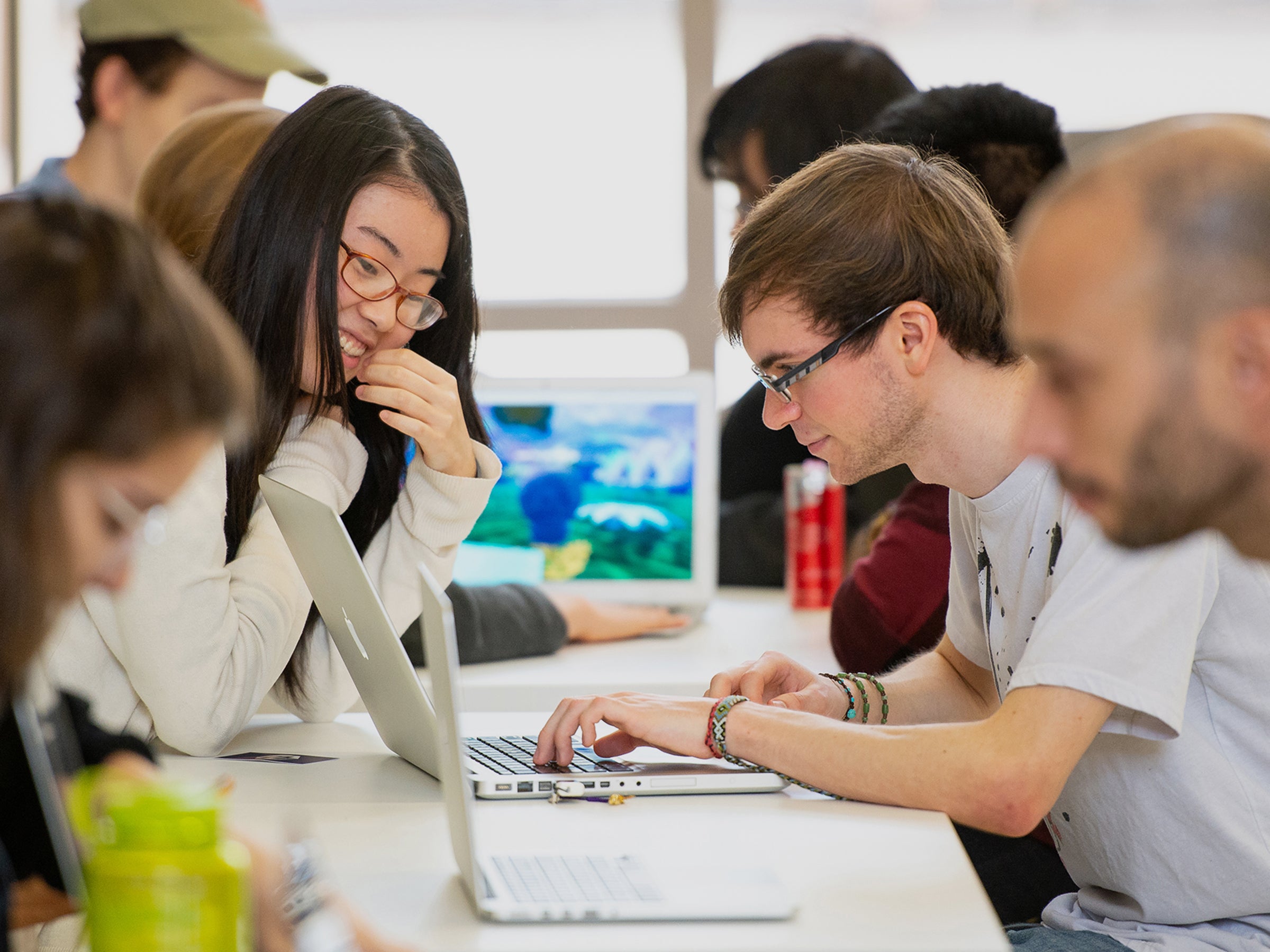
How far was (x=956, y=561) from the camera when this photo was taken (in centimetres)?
148

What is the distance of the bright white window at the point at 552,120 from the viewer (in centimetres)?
367

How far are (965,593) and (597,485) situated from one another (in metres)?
0.88

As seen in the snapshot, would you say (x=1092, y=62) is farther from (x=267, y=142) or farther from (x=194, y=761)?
(x=194, y=761)

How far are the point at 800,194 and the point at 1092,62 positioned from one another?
103 inches

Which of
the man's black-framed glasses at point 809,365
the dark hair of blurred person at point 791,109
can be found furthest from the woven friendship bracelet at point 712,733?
the dark hair of blurred person at point 791,109

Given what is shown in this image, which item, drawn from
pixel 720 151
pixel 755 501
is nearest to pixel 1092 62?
pixel 720 151

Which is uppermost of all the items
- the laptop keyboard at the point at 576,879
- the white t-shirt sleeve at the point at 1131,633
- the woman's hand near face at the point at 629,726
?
the white t-shirt sleeve at the point at 1131,633

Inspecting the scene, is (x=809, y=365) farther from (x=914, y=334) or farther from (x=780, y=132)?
(x=780, y=132)

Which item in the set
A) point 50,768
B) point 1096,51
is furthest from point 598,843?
point 1096,51

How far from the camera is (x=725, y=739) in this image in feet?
3.80

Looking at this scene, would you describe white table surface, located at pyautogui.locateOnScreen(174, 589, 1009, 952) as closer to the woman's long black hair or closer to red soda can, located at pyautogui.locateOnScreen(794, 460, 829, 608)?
the woman's long black hair

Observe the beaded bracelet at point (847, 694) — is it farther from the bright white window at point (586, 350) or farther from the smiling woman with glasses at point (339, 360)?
the bright white window at point (586, 350)

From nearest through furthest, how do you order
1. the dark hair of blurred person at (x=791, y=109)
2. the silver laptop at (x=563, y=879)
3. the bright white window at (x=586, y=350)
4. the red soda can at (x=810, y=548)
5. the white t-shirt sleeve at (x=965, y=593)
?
the silver laptop at (x=563, y=879) < the white t-shirt sleeve at (x=965, y=593) < the red soda can at (x=810, y=548) < the dark hair of blurred person at (x=791, y=109) < the bright white window at (x=586, y=350)

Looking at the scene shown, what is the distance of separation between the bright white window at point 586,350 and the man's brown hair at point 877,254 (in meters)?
2.33
